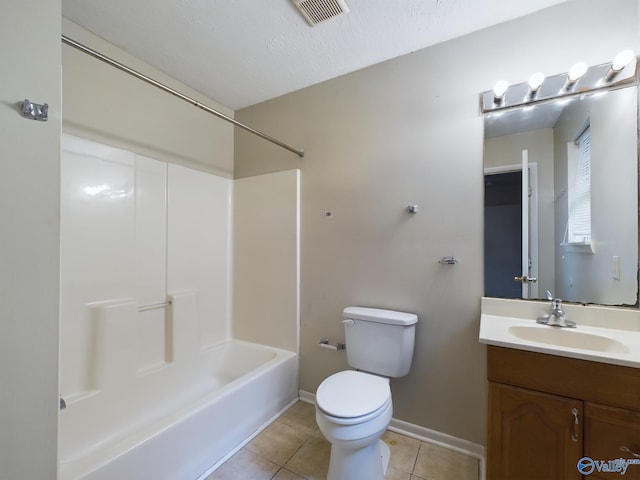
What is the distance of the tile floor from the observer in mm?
1453

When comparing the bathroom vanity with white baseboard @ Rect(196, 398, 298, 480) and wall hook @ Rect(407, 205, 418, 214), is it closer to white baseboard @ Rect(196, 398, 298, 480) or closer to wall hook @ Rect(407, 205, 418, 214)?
wall hook @ Rect(407, 205, 418, 214)

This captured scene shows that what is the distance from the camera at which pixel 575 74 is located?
131 centimetres

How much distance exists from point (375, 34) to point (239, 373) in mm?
2499

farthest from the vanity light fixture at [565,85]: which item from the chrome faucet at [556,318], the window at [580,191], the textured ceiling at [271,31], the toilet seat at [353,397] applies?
the toilet seat at [353,397]

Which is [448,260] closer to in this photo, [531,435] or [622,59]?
[531,435]

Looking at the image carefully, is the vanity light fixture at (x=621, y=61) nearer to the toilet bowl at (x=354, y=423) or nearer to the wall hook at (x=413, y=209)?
the wall hook at (x=413, y=209)

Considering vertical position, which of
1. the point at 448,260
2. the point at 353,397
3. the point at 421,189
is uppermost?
the point at 421,189

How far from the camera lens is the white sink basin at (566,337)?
1.18 metres

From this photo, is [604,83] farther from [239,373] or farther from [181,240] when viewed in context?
[239,373]

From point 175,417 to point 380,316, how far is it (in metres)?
1.16

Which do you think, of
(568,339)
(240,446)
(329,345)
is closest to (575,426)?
(568,339)

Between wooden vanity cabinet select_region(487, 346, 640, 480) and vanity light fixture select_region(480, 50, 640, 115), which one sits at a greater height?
vanity light fixture select_region(480, 50, 640, 115)

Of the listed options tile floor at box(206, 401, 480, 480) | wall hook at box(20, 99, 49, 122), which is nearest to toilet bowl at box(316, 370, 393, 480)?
tile floor at box(206, 401, 480, 480)

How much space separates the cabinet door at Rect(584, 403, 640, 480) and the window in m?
0.76
